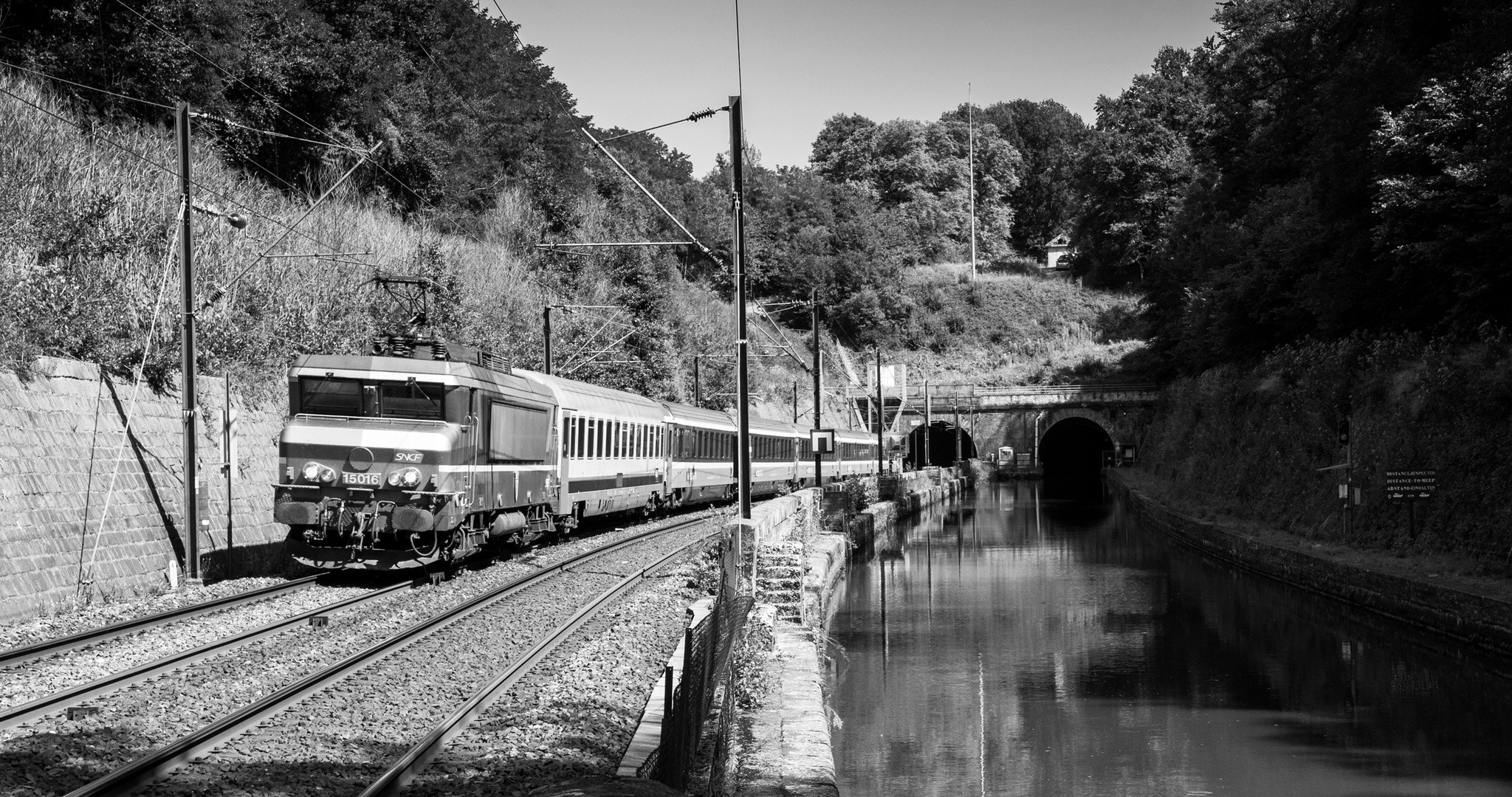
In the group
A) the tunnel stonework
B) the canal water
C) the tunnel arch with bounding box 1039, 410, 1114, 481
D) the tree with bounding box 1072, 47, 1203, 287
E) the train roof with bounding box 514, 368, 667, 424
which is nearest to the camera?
the canal water

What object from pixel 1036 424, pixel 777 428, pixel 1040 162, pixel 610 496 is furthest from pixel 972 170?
pixel 610 496

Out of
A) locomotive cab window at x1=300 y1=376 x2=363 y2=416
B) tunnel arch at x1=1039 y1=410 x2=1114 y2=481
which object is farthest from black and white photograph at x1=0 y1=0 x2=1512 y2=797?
tunnel arch at x1=1039 y1=410 x2=1114 y2=481

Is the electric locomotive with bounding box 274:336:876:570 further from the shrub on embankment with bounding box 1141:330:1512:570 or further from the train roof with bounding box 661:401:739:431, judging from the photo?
the shrub on embankment with bounding box 1141:330:1512:570

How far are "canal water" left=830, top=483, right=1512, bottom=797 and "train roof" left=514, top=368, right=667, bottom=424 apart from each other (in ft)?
19.0

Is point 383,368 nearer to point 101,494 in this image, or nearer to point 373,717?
point 101,494

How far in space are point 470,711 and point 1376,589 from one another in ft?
44.1

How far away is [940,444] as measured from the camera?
8519 centimetres

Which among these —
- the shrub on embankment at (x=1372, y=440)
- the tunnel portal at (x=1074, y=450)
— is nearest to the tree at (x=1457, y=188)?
→ the shrub on embankment at (x=1372, y=440)

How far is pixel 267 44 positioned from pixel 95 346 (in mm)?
17625

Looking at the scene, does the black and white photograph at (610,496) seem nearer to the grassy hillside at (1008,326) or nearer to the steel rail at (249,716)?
the steel rail at (249,716)

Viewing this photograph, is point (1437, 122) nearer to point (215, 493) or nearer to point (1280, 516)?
point (1280, 516)

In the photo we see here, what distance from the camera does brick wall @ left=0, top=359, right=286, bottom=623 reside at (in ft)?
45.4

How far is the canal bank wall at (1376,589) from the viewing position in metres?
13.9

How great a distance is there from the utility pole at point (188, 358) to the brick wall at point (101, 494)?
0.72 meters
